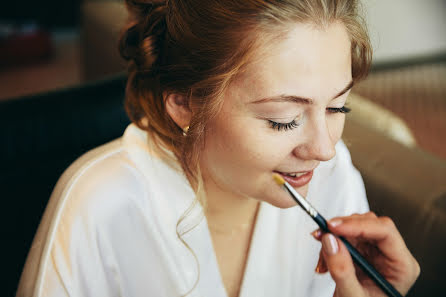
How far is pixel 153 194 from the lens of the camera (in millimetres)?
571

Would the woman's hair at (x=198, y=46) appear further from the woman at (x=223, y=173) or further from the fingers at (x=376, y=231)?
the fingers at (x=376, y=231)

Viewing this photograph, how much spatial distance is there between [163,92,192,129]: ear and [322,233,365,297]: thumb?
213mm

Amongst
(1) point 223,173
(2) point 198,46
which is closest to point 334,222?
(1) point 223,173

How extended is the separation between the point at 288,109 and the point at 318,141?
5cm

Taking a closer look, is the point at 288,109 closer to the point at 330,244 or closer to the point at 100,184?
the point at 330,244

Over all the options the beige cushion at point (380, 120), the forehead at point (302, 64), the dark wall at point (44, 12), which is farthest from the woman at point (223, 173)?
the dark wall at point (44, 12)

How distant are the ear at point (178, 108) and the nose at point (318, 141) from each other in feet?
0.48

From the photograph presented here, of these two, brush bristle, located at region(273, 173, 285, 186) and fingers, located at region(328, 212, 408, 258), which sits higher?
brush bristle, located at region(273, 173, 285, 186)

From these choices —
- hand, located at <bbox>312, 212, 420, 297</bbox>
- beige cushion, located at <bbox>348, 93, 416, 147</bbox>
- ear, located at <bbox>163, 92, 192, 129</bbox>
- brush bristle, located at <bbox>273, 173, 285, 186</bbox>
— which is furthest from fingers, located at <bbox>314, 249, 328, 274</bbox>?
beige cushion, located at <bbox>348, 93, 416, 147</bbox>

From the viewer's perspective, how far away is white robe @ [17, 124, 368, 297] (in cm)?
52

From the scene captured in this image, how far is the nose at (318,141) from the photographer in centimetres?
43

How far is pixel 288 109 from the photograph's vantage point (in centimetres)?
41

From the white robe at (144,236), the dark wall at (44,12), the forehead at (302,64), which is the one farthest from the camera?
the dark wall at (44,12)

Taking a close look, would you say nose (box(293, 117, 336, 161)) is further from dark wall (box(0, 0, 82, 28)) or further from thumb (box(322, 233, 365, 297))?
dark wall (box(0, 0, 82, 28))
